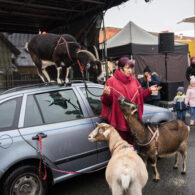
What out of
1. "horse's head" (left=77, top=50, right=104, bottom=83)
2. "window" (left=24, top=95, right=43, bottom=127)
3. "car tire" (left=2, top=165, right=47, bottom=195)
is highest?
"horse's head" (left=77, top=50, right=104, bottom=83)

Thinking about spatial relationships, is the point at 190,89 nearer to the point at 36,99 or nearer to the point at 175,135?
the point at 175,135

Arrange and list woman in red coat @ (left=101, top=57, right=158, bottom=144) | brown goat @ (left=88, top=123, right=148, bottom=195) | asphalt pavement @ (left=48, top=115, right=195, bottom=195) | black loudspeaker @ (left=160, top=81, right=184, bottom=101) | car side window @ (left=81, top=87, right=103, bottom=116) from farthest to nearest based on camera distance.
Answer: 1. black loudspeaker @ (left=160, top=81, right=184, bottom=101)
2. car side window @ (left=81, top=87, right=103, bottom=116)
3. asphalt pavement @ (left=48, top=115, right=195, bottom=195)
4. woman in red coat @ (left=101, top=57, right=158, bottom=144)
5. brown goat @ (left=88, top=123, right=148, bottom=195)

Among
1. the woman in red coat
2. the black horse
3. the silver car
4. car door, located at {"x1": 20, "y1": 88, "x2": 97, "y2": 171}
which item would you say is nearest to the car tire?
the silver car

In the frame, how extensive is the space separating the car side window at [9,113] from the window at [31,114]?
0.12 metres

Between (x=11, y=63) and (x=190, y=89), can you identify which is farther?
(x=11, y=63)

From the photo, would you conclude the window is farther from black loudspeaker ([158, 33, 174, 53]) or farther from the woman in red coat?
black loudspeaker ([158, 33, 174, 53])

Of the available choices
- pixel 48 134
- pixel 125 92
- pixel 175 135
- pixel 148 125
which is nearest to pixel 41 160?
pixel 48 134

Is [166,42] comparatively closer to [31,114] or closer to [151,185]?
[151,185]

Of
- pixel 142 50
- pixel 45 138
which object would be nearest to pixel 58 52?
pixel 45 138

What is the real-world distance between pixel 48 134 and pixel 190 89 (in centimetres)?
608

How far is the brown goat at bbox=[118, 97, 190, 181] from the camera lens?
316 centimetres

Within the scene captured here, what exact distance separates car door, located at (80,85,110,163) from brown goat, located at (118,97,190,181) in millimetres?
541

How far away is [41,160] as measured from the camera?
2844mm

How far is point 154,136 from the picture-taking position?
138 inches
